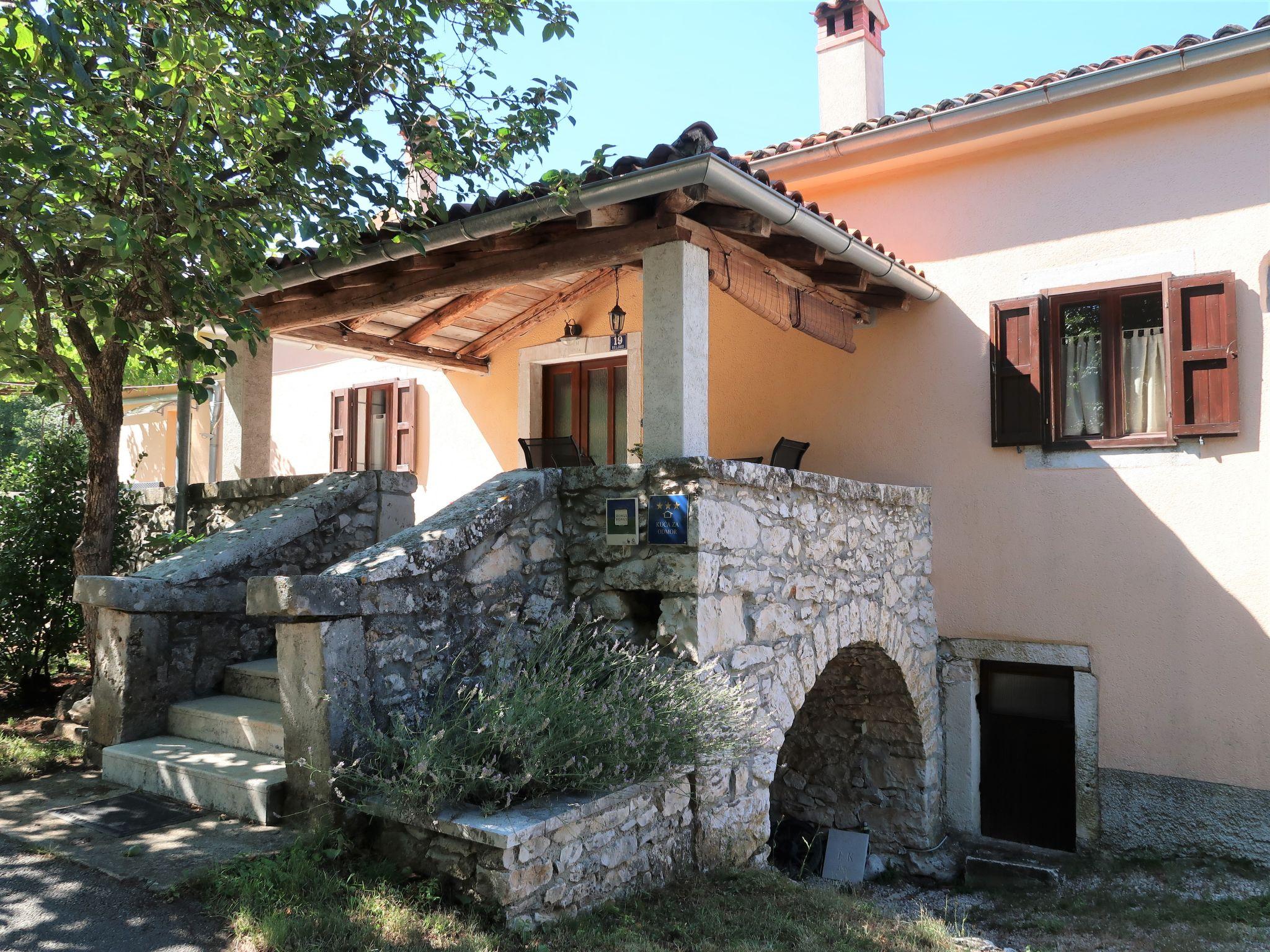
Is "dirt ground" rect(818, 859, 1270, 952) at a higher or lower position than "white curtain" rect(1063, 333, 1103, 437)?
lower

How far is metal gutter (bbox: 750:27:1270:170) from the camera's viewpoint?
5.95 metres

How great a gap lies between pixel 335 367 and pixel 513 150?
5.83 meters

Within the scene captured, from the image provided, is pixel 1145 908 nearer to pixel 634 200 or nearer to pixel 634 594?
pixel 634 594

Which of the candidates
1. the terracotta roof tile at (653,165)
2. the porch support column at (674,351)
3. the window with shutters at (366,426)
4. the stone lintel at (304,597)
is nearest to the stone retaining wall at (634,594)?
the stone lintel at (304,597)

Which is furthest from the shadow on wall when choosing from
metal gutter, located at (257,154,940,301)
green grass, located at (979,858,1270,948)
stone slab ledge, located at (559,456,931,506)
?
green grass, located at (979,858,1270,948)

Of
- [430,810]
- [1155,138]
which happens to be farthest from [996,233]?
[430,810]

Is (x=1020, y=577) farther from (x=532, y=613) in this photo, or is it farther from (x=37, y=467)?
(x=37, y=467)

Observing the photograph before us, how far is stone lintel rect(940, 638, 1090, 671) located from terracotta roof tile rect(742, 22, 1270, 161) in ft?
13.3

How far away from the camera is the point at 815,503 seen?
18.7 ft

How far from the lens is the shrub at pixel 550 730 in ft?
12.1

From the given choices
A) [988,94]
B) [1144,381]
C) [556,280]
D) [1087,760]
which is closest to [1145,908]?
[1087,760]

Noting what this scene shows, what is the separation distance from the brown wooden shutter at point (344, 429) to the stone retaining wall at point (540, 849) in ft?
23.1

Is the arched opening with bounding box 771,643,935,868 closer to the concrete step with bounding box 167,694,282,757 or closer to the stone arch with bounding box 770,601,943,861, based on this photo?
the stone arch with bounding box 770,601,943,861

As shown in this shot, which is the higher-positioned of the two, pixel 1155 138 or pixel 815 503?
pixel 1155 138
